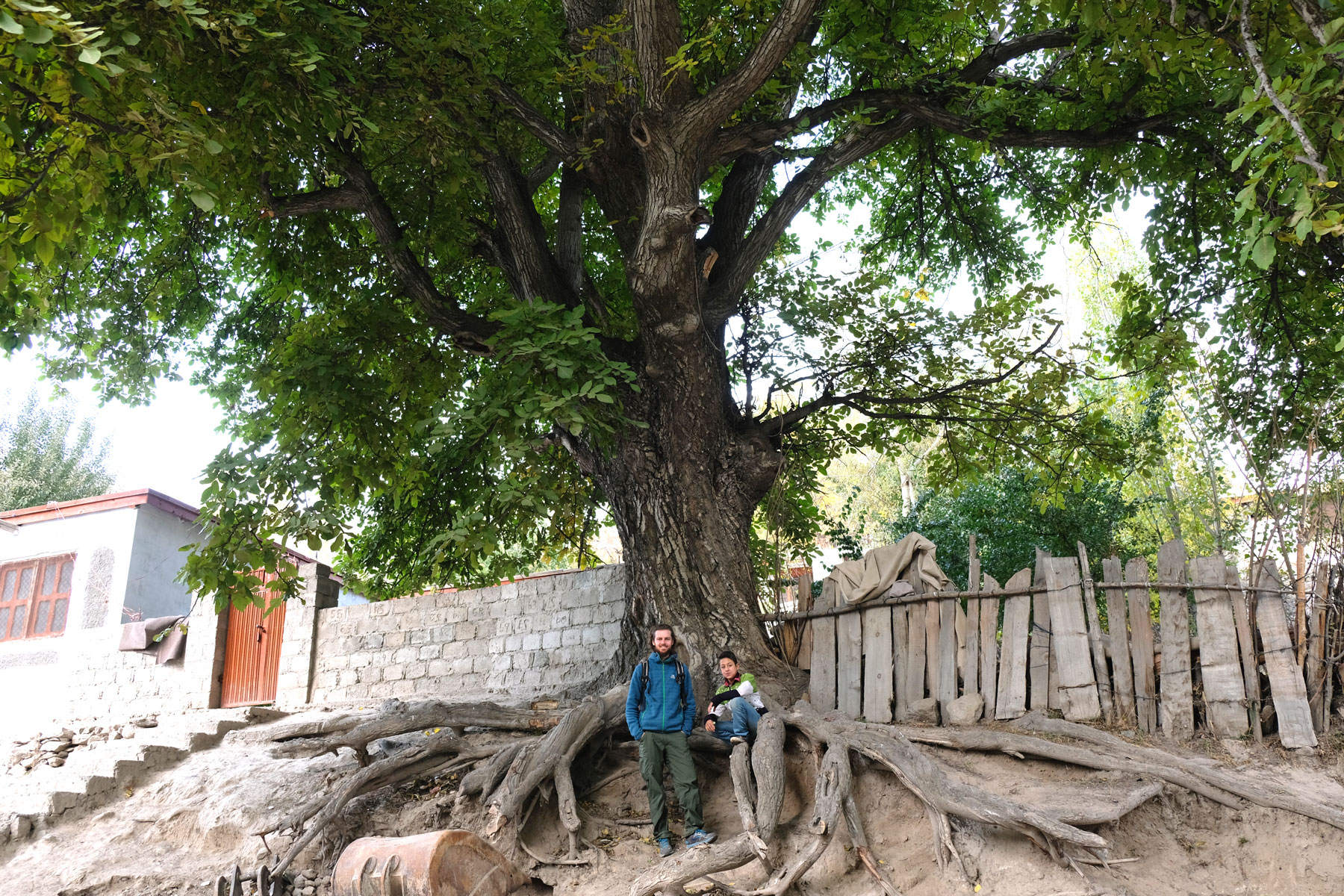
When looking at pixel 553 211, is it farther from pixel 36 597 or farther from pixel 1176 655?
pixel 36 597

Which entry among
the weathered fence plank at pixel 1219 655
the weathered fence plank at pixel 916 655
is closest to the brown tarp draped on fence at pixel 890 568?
the weathered fence plank at pixel 916 655

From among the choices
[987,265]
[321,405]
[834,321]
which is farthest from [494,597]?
[987,265]

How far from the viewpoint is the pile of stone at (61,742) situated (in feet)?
33.0

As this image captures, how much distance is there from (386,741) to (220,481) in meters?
2.68

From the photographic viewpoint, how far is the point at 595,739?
279 inches

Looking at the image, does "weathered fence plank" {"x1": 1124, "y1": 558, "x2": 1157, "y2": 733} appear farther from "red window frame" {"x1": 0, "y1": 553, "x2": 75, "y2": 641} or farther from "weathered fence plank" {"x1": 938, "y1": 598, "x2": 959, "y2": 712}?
"red window frame" {"x1": 0, "y1": 553, "x2": 75, "y2": 641}

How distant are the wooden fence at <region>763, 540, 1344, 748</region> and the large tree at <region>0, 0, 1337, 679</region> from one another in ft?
3.83

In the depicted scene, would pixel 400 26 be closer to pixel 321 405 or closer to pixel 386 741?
pixel 321 405

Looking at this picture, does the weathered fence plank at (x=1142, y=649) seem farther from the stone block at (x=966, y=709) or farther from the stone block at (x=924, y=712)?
the stone block at (x=924, y=712)

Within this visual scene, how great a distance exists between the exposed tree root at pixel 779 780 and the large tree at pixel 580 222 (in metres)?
1.35

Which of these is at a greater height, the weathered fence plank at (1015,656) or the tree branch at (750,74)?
the tree branch at (750,74)

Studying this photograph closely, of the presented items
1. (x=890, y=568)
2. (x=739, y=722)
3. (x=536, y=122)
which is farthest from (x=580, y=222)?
(x=739, y=722)

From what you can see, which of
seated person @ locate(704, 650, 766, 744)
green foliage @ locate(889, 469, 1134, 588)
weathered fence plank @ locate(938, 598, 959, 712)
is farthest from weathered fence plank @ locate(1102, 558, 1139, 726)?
green foliage @ locate(889, 469, 1134, 588)

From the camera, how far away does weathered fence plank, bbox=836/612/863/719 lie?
24.5ft
